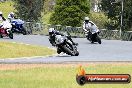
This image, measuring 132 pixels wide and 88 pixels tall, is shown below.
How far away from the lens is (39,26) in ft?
141

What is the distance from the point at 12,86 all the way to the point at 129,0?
138 feet

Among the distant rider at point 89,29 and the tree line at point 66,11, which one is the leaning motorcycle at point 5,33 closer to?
the distant rider at point 89,29

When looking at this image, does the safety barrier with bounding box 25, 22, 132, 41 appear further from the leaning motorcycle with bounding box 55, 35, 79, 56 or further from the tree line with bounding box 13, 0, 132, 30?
the leaning motorcycle with bounding box 55, 35, 79, 56

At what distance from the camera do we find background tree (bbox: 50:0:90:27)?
166ft

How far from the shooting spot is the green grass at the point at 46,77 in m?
12.7

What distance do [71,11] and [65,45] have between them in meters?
26.6

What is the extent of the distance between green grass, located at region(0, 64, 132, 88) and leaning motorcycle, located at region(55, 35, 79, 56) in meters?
6.76

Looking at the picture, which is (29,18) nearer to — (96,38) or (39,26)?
(39,26)

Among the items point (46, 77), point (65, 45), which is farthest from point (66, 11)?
point (46, 77)

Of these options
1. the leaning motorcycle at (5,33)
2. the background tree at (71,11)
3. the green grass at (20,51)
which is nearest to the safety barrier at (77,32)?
the background tree at (71,11)

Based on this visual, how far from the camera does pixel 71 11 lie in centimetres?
5069

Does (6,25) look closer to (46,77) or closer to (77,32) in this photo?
(77,32)

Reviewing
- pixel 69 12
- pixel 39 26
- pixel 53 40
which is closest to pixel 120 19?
pixel 69 12

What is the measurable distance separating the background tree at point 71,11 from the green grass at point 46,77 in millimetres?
33336
